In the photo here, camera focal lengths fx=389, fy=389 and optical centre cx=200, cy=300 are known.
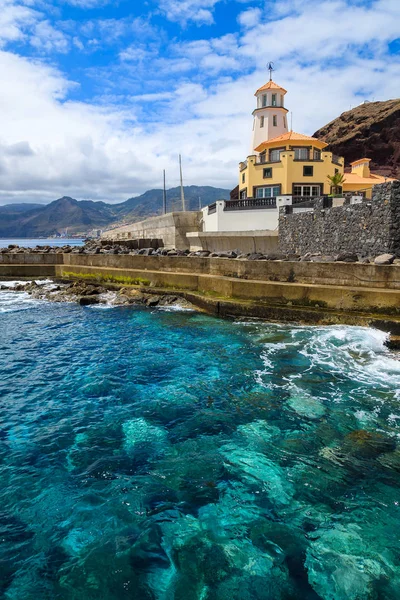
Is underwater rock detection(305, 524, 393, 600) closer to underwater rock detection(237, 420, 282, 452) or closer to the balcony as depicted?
underwater rock detection(237, 420, 282, 452)

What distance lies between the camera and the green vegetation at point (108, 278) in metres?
18.2

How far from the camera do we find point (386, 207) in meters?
12.8

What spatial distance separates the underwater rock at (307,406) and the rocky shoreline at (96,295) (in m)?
8.37

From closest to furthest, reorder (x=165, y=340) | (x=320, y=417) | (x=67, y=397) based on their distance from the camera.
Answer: (x=320, y=417) < (x=67, y=397) < (x=165, y=340)

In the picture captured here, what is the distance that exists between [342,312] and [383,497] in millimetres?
7564

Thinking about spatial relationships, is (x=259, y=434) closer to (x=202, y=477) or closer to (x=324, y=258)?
(x=202, y=477)

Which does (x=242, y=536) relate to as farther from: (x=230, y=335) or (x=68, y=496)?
(x=230, y=335)

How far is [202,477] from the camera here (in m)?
4.71

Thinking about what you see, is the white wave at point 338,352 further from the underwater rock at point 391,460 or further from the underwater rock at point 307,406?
the underwater rock at point 391,460

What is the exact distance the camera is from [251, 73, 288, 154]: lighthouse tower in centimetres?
3759

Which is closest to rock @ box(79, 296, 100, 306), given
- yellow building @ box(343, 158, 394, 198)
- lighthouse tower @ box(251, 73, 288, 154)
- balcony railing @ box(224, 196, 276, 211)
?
balcony railing @ box(224, 196, 276, 211)

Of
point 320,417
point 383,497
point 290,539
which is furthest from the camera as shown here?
point 320,417

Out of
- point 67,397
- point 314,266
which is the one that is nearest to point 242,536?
point 67,397

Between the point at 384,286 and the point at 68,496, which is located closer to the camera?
the point at 68,496
